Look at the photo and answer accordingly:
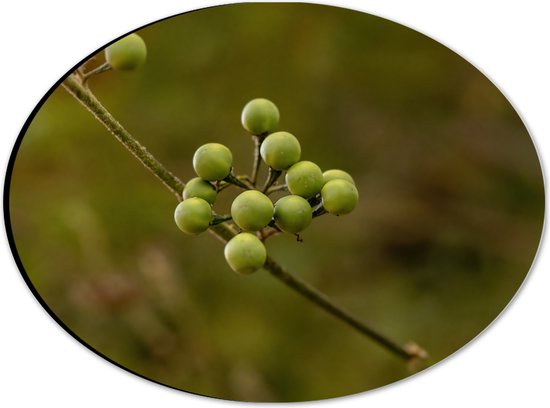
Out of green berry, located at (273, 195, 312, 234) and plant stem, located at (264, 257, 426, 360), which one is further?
plant stem, located at (264, 257, 426, 360)

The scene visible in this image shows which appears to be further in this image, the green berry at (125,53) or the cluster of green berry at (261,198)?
the green berry at (125,53)

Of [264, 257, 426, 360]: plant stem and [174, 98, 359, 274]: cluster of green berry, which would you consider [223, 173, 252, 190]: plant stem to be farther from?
[264, 257, 426, 360]: plant stem

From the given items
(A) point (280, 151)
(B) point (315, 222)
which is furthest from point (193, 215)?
(B) point (315, 222)

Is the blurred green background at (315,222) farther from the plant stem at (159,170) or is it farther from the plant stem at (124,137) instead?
the plant stem at (124,137)

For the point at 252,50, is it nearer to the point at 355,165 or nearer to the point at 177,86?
the point at 177,86

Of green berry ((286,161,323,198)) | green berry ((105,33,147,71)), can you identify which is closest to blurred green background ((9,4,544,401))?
green berry ((105,33,147,71))

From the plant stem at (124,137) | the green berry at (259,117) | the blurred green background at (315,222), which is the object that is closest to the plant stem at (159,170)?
the plant stem at (124,137)

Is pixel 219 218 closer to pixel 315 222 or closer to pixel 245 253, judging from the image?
pixel 245 253
